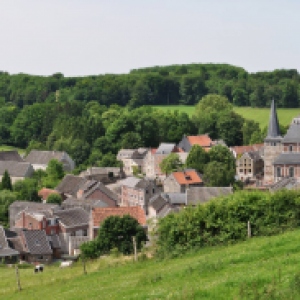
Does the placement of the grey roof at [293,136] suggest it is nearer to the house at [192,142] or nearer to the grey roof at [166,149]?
the grey roof at [166,149]

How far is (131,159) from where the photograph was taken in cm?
7550

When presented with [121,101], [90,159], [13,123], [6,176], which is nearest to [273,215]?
[6,176]

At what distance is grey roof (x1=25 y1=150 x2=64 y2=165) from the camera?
7612 centimetres

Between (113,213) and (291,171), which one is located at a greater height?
(291,171)

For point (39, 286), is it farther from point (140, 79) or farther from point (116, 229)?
point (140, 79)

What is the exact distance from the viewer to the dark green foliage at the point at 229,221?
1984cm

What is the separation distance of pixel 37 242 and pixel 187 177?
22188 mm

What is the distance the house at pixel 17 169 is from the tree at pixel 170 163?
54.4ft

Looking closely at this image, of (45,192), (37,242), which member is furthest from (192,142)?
(37,242)

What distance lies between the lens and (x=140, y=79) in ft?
430

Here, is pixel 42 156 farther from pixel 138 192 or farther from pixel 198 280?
pixel 198 280

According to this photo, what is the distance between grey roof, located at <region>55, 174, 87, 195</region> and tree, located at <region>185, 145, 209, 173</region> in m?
12.0

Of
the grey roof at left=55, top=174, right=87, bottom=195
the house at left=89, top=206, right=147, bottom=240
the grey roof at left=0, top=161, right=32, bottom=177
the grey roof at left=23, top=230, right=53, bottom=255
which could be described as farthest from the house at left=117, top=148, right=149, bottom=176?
the grey roof at left=23, top=230, right=53, bottom=255

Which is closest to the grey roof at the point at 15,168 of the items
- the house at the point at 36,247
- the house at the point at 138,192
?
the house at the point at 138,192
